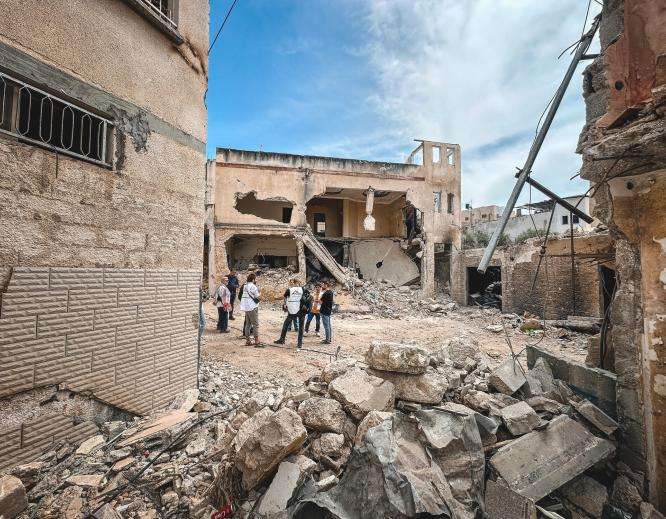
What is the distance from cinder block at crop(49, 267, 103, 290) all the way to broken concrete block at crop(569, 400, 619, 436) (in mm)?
5079

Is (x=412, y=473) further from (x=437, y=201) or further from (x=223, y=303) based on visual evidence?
(x=437, y=201)

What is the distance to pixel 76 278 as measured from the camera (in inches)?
121

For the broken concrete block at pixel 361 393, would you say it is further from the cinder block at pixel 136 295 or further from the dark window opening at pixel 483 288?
the dark window opening at pixel 483 288

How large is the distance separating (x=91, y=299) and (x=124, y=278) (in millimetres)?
400

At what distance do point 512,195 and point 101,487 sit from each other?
4646 millimetres

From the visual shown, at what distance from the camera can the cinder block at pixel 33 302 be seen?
261 centimetres

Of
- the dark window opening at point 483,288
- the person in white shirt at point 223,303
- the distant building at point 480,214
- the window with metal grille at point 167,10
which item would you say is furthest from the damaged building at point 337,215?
the distant building at point 480,214

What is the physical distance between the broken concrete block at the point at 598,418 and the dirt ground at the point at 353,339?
9.73ft

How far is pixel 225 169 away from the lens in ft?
53.9

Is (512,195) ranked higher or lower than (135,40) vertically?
lower

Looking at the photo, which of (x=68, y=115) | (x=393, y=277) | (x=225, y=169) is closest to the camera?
(x=68, y=115)

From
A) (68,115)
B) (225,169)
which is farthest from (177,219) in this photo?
(225,169)

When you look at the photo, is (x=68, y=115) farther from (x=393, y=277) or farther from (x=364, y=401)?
(x=393, y=277)

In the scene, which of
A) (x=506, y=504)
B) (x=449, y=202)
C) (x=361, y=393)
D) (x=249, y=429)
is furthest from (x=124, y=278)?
(x=449, y=202)
